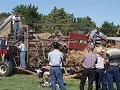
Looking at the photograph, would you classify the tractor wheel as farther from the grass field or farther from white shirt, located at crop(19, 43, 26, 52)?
white shirt, located at crop(19, 43, 26, 52)

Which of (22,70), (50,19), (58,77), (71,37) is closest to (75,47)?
(71,37)

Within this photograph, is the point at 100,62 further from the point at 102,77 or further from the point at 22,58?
the point at 22,58

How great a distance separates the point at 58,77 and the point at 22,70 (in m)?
6.78

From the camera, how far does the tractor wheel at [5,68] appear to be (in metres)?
16.3

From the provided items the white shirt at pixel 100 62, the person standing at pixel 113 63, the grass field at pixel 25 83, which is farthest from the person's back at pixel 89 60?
the grass field at pixel 25 83

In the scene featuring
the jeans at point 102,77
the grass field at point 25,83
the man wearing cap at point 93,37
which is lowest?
the grass field at point 25,83

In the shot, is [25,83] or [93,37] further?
[93,37]

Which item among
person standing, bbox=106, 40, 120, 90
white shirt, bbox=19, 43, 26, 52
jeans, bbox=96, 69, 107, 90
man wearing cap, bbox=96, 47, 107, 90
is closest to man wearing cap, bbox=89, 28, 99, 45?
white shirt, bbox=19, 43, 26, 52

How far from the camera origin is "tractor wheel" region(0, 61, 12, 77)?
16.3 metres

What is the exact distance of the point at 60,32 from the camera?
58.9 ft

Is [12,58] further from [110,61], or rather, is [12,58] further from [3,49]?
[110,61]

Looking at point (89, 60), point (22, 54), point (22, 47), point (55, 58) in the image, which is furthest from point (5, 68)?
point (89, 60)

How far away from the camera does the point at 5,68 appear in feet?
54.0

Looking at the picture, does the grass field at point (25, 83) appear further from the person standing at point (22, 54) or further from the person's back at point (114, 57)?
the person's back at point (114, 57)
